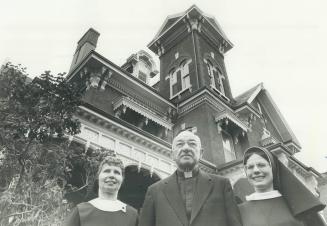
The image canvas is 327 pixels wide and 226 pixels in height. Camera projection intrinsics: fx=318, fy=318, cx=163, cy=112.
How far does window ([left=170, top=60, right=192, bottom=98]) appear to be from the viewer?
2150 cm

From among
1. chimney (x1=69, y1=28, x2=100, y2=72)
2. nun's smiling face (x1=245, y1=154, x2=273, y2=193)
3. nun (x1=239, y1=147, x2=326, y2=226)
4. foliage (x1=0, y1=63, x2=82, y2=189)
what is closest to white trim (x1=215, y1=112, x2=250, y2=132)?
chimney (x1=69, y1=28, x2=100, y2=72)

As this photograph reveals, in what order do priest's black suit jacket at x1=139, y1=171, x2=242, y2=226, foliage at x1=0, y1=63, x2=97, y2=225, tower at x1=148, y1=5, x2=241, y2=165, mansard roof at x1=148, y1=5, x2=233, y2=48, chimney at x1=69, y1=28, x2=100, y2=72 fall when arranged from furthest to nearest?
1. mansard roof at x1=148, y1=5, x2=233, y2=48
2. chimney at x1=69, y1=28, x2=100, y2=72
3. tower at x1=148, y1=5, x2=241, y2=165
4. foliage at x1=0, y1=63, x2=97, y2=225
5. priest's black suit jacket at x1=139, y1=171, x2=242, y2=226

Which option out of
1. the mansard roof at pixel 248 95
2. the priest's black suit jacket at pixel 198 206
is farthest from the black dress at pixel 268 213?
the mansard roof at pixel 248 95

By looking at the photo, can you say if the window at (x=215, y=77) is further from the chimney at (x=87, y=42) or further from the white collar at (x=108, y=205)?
the white collar at (x=108, y=205)

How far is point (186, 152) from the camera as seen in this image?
3.59 meters

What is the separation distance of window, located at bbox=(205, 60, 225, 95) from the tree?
14.9m

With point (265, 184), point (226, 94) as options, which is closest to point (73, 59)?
point (226, 94)

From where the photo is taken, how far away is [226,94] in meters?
22.5

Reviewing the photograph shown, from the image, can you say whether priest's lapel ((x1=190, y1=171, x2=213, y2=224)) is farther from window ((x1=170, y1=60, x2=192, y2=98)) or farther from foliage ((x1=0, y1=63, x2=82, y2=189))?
window ((x1=170, y1=60, x2=192, y2=98))

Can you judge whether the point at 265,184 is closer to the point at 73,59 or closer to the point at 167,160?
the point at 167,160

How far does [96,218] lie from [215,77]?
20.1m

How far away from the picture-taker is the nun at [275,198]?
3.14 meters

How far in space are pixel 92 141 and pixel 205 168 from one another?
6388mm

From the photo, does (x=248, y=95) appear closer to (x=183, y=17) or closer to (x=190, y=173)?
(x=183, y=17)
